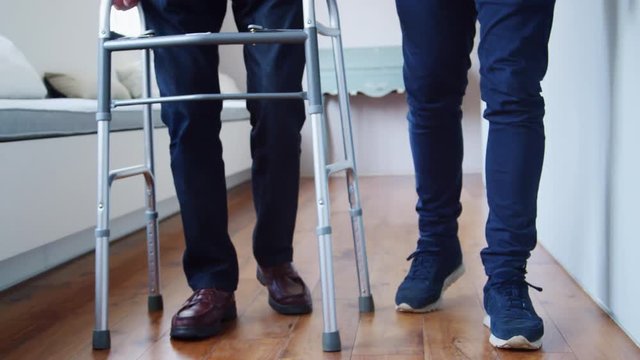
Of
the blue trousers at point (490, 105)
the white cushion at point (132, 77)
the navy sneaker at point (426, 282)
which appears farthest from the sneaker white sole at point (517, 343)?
the white cushion at point (132, 77)

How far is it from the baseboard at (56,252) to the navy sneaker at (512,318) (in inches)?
47.9

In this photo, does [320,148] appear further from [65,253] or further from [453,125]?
[65,253]

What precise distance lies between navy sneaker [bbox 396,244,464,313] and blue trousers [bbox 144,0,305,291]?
28 centimetres

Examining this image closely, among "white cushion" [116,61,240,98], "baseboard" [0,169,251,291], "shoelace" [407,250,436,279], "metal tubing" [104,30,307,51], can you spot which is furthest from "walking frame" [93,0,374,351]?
"white cushion" [116,61,240,98]

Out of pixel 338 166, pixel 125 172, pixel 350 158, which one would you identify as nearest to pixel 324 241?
pixel 338 166

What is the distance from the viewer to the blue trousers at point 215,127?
1.46 metres

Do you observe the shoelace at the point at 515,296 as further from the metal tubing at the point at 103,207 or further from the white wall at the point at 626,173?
the metal tubing at the point at 103,207

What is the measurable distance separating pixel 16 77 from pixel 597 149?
1846 millimetres

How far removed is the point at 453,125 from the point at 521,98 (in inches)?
12.4

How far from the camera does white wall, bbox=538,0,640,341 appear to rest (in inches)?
53.5

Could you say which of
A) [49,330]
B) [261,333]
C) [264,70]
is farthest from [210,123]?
[49,330]

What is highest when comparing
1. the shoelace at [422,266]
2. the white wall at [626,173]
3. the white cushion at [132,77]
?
the white cushion at [132,77]

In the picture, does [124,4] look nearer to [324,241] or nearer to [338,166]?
[338,166]

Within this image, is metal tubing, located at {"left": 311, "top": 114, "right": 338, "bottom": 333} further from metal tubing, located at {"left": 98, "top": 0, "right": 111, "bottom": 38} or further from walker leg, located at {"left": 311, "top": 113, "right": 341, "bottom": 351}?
metal tubing, located at {"left": 98, "top": 0, "right": 111, "bottom": 38}
